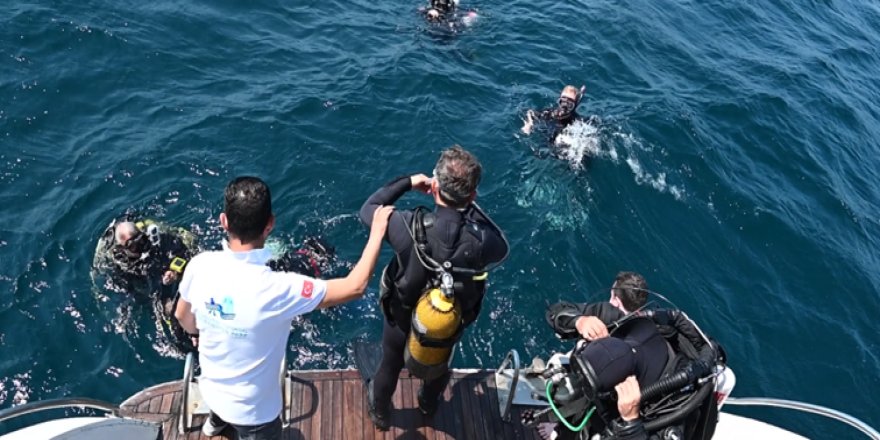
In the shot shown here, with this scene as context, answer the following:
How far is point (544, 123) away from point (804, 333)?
6.60 m

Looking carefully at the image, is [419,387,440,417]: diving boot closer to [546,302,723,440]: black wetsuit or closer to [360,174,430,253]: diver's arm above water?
[546,302,723,440]: black wetsuit

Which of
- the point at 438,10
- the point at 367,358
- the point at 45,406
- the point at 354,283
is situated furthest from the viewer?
the point at 438,10

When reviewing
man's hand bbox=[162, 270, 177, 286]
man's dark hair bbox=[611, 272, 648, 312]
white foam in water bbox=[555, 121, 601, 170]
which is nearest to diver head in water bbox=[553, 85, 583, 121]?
white foam in water bbox=[555, 121, 601, 170]

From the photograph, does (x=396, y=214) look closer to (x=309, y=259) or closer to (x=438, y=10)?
(x=309, y=259)

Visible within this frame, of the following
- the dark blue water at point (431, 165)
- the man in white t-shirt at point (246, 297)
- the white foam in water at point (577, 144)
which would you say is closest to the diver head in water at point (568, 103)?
the white foam in water at point (577, 144)

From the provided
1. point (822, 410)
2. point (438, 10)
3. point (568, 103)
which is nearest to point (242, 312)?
point (822, 410)

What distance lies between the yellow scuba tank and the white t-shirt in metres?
0.92

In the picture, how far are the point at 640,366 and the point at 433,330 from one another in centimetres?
156

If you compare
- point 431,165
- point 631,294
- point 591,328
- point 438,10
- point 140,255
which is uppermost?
point 591,328

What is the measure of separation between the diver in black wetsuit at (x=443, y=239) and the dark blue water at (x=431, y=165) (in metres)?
4.04

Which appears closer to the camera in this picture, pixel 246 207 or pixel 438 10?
pixel 246 207

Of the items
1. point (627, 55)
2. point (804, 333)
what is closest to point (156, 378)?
point (804, 333)

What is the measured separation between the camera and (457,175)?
4465 mm

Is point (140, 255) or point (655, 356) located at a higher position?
point (655, 356)
